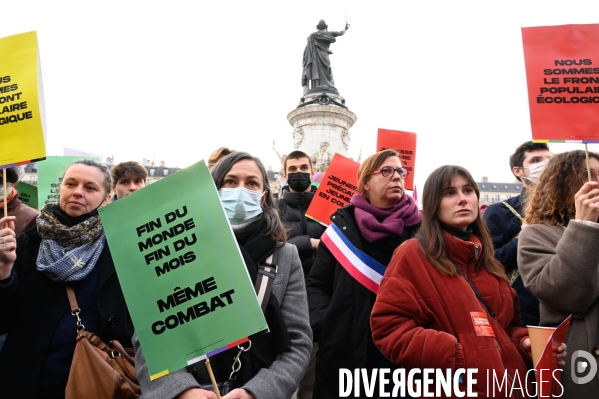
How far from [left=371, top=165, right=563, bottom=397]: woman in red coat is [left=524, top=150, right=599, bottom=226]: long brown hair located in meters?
0.41

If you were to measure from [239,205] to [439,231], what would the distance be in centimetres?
114

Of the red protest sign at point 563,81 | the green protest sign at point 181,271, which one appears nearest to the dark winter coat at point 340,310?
the red protest sign at point 563,81

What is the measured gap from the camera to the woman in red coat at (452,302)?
2021 millimetres

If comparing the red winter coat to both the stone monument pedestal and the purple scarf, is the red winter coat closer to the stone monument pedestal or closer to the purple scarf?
the purple scarf

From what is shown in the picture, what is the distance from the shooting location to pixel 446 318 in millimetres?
2160

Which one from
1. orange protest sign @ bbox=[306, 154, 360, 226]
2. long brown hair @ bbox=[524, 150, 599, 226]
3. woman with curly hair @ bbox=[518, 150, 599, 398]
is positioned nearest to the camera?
woman with curly hair @ bbox=[518, 150, 599, 398]

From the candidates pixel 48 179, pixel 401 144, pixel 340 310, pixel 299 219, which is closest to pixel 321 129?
pixel 401 144

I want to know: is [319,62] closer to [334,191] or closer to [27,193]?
[334,191]

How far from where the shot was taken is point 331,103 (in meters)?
16.0

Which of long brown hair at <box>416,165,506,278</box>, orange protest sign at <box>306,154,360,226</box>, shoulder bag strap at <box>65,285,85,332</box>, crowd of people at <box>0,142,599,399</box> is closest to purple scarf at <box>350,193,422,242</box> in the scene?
crowd of people at <box>0,142,599,399</box>

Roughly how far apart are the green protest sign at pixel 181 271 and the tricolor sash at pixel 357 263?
1.30 meters

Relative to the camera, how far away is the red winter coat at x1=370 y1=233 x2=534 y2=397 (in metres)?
2.01

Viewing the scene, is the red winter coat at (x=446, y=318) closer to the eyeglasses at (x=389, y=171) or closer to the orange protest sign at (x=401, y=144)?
the eyeglasses at (x=389, y=171)

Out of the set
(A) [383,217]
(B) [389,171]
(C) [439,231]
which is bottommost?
(C) [439,231]
